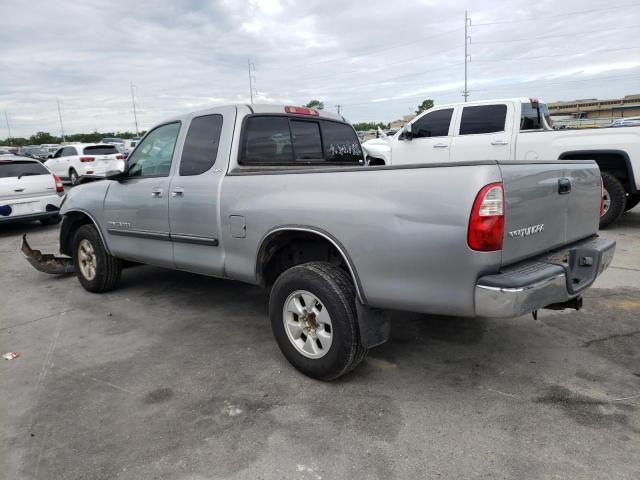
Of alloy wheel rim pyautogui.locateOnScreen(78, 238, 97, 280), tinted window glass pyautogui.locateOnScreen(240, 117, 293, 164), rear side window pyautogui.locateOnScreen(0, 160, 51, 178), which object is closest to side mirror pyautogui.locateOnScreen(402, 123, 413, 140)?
tinted window glass pyautogui.locateOnScreen(240, 117, 293, 164)

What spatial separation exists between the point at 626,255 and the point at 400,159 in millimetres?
4487

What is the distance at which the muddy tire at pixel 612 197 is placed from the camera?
7285 millimetres

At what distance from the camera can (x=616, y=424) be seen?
2.66m

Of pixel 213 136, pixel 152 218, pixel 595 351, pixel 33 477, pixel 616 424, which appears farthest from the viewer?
pixel 152 218

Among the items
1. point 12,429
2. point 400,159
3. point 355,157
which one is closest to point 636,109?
point 400,159

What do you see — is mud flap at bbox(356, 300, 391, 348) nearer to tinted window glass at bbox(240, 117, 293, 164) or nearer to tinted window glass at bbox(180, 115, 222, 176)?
tinted window glass at bbox(240, 117, 293, 164)

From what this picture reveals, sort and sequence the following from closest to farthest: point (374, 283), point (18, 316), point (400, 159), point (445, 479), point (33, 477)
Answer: point (445, 479)
point (33, 477)
point (374, 283)
point (18, 316)
point (400, 159)

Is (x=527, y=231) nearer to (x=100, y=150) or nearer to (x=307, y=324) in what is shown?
(x=307, y=324)

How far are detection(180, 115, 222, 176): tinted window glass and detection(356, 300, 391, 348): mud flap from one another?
1.80 m

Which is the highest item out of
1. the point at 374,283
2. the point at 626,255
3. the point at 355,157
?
the point at 355,157

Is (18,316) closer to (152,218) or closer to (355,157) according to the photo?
(152,218)

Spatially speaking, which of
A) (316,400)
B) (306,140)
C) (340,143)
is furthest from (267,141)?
(316,400)

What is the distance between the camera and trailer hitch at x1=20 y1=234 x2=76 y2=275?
5980 mm

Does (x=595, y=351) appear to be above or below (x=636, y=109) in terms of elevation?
below
